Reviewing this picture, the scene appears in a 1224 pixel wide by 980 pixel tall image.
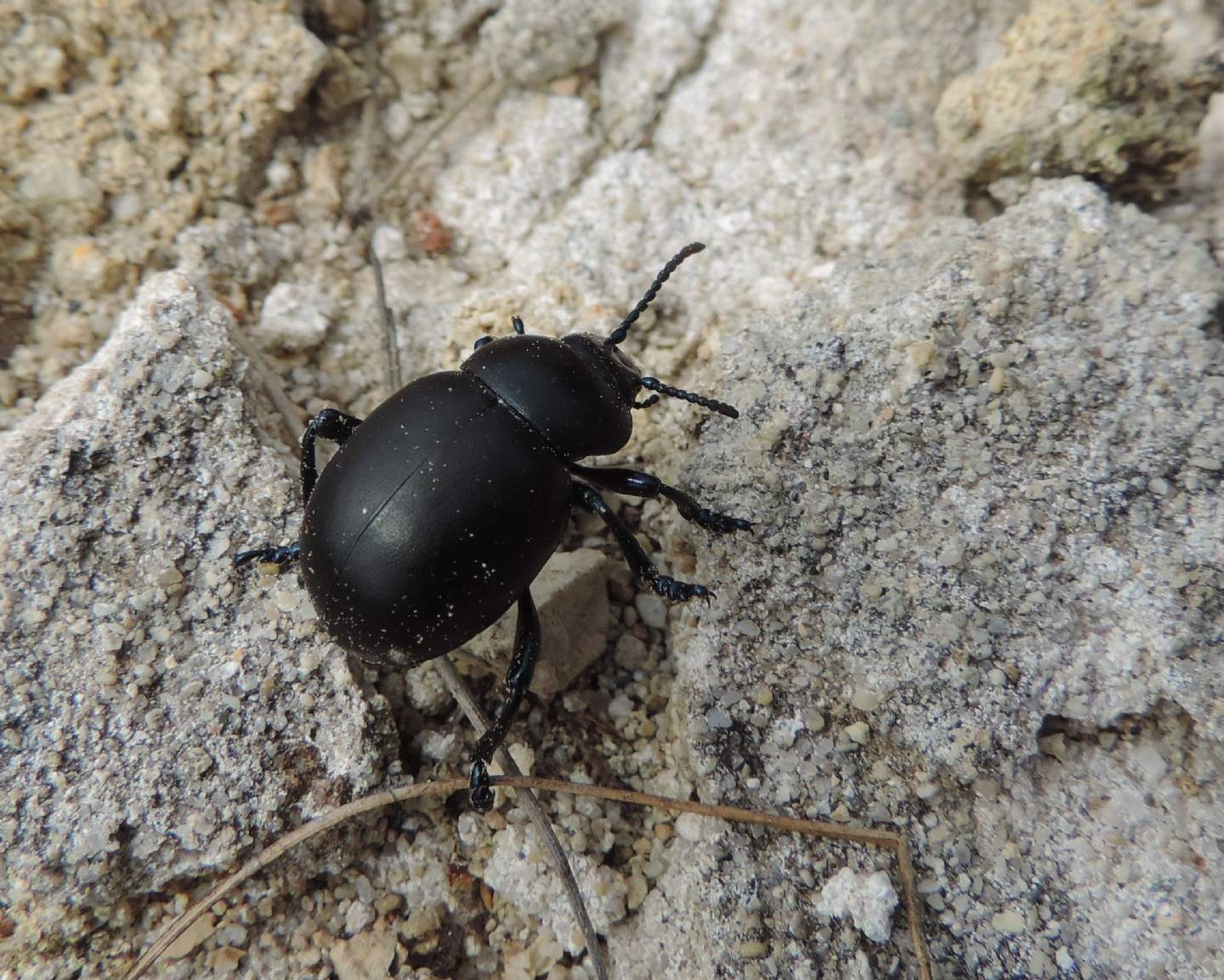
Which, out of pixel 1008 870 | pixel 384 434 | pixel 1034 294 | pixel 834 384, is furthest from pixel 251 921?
pixel 1034 294

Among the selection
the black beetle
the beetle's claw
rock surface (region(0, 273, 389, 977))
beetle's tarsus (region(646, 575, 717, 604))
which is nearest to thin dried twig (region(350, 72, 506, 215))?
rock surface (region(0, 273, 389, 977))

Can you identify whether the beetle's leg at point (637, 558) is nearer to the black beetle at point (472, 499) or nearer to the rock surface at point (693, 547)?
the black beetle at point (472, 499)

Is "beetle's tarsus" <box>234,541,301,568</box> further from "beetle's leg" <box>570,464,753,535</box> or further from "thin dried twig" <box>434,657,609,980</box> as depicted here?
"beetle's leg" <box>570,464,753,535</box>

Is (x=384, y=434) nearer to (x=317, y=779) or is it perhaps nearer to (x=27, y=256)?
(x=317, y=779)

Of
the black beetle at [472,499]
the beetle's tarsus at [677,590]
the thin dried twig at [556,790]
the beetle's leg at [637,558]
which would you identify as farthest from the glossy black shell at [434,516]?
the thin dried twig at [556,790]

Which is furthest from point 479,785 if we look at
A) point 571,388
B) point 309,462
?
point 571,388
